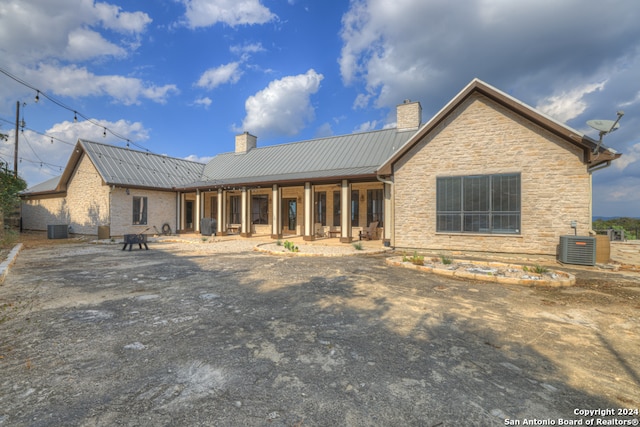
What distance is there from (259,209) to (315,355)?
58.8 feet

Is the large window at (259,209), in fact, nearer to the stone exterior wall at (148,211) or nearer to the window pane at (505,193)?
the stone exterior wall at (148,211)

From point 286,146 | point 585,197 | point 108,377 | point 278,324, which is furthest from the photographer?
point 286,146

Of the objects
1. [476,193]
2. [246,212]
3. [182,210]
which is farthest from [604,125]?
[182,210]

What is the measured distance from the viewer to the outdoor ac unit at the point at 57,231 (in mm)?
17906

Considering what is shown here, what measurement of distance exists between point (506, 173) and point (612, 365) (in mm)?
8226

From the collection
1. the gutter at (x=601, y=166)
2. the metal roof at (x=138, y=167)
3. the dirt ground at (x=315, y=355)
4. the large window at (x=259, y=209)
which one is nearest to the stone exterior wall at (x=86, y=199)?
the metal roof at (x=138, y=167)

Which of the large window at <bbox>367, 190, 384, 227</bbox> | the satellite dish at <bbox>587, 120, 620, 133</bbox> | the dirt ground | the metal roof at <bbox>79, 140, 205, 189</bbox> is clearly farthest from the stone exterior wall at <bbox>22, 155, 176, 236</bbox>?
the satellite dish at <bbox>587, 120, 620, 133</bbox>

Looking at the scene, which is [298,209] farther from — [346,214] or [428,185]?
[428,185]

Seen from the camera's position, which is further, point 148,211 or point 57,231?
point 148,211

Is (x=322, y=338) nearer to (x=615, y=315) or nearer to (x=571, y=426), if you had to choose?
(x=571, y=426)

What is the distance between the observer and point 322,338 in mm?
3496

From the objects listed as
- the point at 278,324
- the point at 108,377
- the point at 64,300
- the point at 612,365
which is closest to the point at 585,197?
the point at 612,365

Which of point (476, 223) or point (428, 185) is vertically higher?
point (428, 185)

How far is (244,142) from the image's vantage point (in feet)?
78.8
